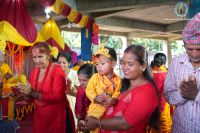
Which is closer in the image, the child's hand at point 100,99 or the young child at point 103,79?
the child's hand at point 100,99

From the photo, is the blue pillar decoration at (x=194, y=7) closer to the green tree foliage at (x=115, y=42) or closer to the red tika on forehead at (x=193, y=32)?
the red tika on forehead at (x=193, y=32)

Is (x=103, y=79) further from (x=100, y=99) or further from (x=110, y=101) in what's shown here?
(x=110, y=101)

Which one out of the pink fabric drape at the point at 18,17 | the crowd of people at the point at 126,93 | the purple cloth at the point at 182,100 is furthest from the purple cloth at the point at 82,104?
the pink fabric drape at the point at 18,17

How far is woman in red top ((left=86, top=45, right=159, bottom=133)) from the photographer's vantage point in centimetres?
169

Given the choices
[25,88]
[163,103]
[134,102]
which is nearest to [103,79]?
[25,88]

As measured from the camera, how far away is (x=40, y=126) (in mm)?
2875

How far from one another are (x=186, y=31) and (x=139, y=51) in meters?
0.37

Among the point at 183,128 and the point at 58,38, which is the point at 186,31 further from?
the point at 58,38

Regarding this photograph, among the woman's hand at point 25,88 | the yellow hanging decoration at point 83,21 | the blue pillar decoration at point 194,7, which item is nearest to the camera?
the woman's hand at point 25,88

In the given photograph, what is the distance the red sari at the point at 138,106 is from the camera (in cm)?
169

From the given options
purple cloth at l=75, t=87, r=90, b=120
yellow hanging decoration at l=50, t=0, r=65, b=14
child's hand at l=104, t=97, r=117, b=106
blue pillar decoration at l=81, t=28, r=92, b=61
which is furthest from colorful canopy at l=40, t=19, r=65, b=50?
child's hand at l=104, t=97, r=117, b=106

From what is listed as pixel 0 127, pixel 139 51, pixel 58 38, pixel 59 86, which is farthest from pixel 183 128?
pixel 58 38

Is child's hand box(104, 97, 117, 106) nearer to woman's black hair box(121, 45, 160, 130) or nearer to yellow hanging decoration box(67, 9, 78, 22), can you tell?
A: woman's black hair box(121, 45, 160, 130)

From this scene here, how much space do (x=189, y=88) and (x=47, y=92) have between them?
1.43 metres
